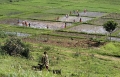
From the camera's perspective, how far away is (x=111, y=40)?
94.6ft

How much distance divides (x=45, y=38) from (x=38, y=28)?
536cm

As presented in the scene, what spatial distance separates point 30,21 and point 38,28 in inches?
201

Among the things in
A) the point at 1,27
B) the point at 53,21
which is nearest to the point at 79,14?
the point at 53,21

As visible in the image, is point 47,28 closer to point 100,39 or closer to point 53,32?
point 53,32

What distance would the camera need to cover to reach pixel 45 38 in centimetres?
2995

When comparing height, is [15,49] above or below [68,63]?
above

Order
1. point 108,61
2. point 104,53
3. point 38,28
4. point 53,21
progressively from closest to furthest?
point 108,61
point 104,53
point 38,28
point 53,21

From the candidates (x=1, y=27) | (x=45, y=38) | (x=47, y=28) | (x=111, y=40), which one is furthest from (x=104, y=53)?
(x=1, y=27)

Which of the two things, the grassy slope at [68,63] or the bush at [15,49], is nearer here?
the grassy slope at [68,63]

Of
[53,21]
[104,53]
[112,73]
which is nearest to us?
Result: [112,73]

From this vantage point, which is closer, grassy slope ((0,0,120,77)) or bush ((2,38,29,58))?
grassy slope ((0,0,120,77))

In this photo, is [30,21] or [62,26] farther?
[30,21]

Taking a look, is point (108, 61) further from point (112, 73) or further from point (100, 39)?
point (100, 39)

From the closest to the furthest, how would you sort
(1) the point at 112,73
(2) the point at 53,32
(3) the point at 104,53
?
(1) the point at 112,73 < (3) the point at 104,53 < (2) the point at 53,32
